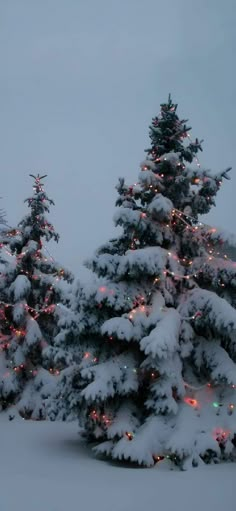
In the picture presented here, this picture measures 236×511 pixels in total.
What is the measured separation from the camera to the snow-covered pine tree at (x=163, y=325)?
31.6 feet

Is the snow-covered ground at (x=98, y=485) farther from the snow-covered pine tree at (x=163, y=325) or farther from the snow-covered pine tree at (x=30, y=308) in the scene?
the snow-covered pine tree at (x=30, y=308)

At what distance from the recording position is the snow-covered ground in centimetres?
700

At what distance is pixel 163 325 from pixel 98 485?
327 centimetres

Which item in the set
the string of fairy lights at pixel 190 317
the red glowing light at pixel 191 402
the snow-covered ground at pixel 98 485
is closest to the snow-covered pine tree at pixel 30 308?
the snow-covered ground at pixel 98 485

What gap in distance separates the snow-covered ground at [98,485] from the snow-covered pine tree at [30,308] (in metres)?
6.35

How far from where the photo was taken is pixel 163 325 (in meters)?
9.81

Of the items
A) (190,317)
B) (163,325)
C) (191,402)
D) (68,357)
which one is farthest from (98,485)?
(190,317)

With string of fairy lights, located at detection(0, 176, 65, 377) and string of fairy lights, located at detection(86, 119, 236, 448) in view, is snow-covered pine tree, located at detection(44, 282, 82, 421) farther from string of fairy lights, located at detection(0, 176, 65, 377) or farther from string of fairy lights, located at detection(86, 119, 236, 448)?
string of fairy lights, located at detection(0, 176, 65, 377)

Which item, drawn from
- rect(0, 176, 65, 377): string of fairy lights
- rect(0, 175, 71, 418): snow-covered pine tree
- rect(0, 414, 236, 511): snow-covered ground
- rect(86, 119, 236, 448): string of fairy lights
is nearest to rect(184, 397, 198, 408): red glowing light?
rect(86, 119, 236, 448): string of fairy lights

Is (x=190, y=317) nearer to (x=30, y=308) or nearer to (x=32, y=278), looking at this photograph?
(x=30, y=308)

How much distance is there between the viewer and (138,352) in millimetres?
10961

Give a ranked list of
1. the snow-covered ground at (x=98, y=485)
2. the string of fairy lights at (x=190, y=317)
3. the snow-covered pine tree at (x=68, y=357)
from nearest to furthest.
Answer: the snow-covered ground at (x=98, y=485), the string of fairy lights at (x=190, y=317), the snow-covered pine tree at (x=68, y=357)

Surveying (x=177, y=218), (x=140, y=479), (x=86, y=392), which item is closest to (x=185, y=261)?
(x=177, y=218)

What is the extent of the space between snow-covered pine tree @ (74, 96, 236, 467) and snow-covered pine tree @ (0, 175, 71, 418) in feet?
19.0
